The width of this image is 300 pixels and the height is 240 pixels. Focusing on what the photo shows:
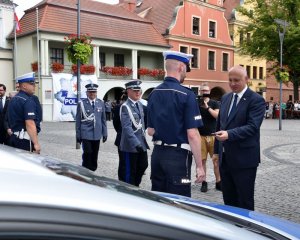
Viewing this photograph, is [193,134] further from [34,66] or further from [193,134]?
[34,66]

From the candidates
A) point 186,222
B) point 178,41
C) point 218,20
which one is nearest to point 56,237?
point 186,222

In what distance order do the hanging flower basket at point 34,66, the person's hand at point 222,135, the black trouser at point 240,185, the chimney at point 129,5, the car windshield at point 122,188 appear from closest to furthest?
1. the car windshield at point 122,188
2. the person's hand at point 222,135
3. the black trouser at point 240,185
4. the hanging flower basket at point 34,66
5. the chimney at point 129,5

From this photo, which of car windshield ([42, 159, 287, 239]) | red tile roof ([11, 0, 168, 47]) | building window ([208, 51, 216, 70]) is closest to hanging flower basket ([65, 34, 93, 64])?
car windshield ([42, 159, 287, 239])

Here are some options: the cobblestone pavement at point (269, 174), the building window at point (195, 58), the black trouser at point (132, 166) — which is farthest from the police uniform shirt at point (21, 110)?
the building window at point (195, 58)

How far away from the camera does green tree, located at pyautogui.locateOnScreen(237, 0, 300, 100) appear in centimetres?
3519

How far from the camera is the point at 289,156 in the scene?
37.2 feet

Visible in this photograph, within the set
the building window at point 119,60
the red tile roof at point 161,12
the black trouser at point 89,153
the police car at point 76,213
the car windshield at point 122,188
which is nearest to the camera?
the police car at point 76,213

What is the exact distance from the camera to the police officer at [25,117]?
6082 mm

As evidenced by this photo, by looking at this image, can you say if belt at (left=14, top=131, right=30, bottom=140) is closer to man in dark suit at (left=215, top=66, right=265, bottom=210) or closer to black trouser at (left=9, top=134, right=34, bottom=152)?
black trouser at (left=9, top=134, right=34, bottom=152)

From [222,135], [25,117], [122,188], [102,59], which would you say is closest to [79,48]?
[25,117]

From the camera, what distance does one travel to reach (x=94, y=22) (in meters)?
33.2

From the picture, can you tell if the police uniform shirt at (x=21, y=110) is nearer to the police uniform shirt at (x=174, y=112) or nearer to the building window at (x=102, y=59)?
the police uniform shirt at (x=174, y=112)

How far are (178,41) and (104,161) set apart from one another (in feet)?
96.9

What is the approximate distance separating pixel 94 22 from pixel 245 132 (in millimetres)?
30599
